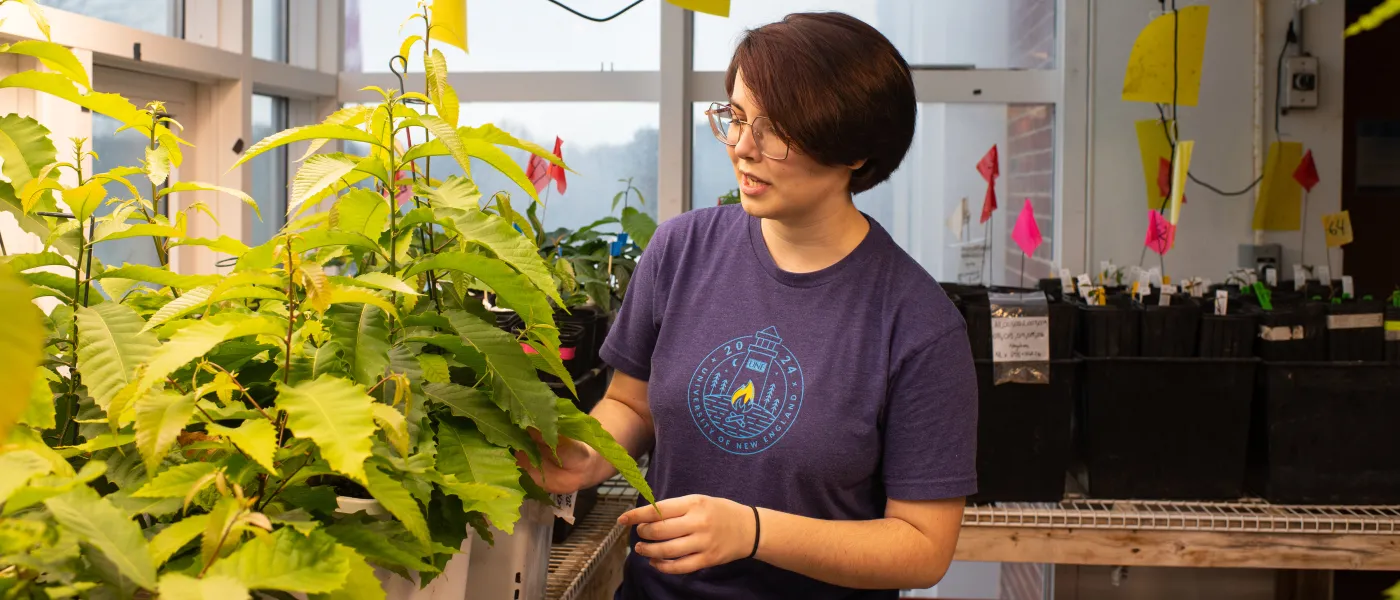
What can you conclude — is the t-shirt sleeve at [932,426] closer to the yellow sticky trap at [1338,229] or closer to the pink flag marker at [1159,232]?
the pink flag marker at [1159,232]

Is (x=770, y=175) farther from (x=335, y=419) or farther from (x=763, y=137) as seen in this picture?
(x=335, y=419)

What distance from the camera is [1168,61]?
2838mm

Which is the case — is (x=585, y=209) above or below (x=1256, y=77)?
below

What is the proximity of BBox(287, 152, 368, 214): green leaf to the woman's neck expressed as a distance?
544 millimetres

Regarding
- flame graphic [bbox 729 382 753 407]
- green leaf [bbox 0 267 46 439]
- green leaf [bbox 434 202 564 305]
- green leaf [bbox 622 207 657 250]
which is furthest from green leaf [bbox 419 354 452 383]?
green leaf [bbox 622 207 657 250]

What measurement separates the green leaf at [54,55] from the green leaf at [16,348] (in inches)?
30.2

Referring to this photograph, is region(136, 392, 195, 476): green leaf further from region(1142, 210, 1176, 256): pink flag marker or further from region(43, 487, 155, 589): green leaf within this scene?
region(1142, 210, 1176, 256): pink flag marker

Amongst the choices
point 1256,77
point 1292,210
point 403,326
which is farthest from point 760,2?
point 403,326

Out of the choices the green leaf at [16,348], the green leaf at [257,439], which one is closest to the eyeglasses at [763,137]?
the green leaf at [257,439]

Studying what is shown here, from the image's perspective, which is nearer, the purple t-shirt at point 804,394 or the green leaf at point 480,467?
the green leaf at point 480,467

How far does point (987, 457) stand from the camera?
2.20 metres

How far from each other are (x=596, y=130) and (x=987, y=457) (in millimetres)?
1757

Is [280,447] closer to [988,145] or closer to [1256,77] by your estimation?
[988,145]

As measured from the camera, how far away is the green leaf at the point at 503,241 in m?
0.92
